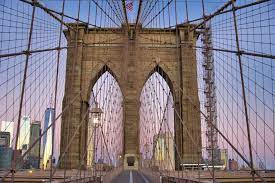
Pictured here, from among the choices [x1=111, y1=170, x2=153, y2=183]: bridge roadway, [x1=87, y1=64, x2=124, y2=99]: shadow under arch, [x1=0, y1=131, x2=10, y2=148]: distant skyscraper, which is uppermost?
[x1=87, y1=64, x2=124, y2=99]: shadow under arch

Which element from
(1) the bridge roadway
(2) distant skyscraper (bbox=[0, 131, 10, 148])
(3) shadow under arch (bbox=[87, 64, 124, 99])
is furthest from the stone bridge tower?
(2) distant skyscraper (bbox=[0, 131, 10, 148])

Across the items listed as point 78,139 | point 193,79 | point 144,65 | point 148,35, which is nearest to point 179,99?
point 193,79

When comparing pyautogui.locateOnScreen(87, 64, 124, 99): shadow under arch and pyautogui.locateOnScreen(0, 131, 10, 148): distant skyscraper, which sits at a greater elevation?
pyautogui.locateOnScreen(87, 64, 124, 99): shadow under arch

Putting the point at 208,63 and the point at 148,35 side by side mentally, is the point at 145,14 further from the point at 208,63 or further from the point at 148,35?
the point at 208,63

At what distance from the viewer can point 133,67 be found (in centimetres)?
3212

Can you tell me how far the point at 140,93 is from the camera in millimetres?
32312

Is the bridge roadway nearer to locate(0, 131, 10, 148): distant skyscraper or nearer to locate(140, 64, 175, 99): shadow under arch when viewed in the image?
locate(0, 131, 10, 148): distant skyscraper

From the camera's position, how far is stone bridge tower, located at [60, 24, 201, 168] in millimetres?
30594

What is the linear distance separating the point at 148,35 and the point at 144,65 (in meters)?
2.89

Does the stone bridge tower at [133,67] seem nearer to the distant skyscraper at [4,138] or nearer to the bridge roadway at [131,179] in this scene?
the bridge roadway at [131,179]

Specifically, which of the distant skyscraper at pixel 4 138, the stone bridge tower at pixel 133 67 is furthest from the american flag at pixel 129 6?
the distant skyscraper at pixel 4 138

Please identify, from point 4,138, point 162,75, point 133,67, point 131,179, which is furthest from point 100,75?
point 4,138

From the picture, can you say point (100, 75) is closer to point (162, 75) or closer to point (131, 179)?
point (162, 75)

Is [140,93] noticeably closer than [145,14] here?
No
